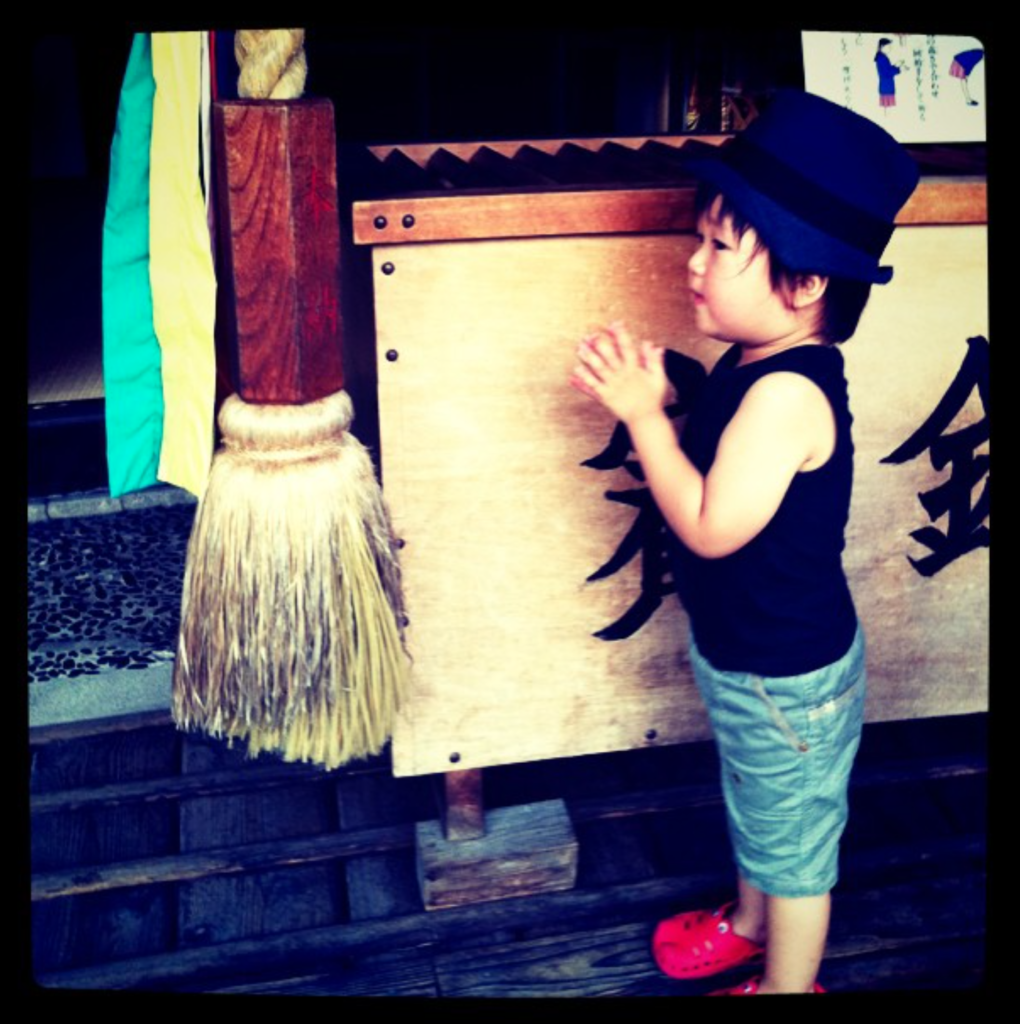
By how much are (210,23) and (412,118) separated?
244cm

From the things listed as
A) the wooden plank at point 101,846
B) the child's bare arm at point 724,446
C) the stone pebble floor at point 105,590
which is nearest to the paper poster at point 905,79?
the child's bare arm at point 724,446

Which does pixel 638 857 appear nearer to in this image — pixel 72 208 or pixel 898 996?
pixel 898 996

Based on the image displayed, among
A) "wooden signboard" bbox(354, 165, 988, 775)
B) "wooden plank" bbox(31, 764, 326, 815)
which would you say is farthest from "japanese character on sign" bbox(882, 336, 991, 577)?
"wooden plank" bbox(31, 764, 326, 815)

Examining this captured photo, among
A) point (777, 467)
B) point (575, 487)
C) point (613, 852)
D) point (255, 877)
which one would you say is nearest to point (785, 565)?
point (777, 467)

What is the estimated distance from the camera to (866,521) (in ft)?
6.22

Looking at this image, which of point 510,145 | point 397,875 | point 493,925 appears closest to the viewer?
point 493,925

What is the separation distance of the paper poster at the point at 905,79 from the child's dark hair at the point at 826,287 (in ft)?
1.46

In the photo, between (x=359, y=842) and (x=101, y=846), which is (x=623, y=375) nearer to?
(x=359, y=842)

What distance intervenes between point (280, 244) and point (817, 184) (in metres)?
0.68

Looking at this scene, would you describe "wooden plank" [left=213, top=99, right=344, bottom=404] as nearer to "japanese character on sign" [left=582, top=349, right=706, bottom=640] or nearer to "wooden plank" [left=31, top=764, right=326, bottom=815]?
"japanese character on sign" [left=582, top=349, right=706, bottom=640]

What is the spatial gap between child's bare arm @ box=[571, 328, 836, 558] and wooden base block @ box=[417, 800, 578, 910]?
729mm

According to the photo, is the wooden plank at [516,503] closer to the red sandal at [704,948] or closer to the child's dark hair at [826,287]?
the child's dark hair at [826,287]

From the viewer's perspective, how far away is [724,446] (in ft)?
4.61

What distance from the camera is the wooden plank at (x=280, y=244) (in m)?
1.37
